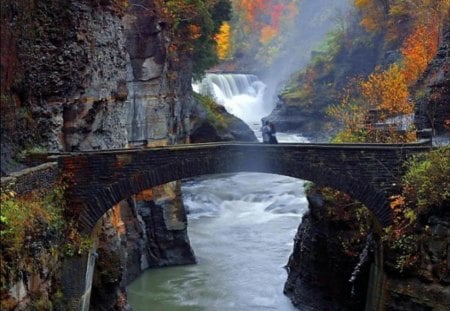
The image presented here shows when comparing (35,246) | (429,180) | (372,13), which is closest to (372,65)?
(372,13)

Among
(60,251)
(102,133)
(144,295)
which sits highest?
(102,133)

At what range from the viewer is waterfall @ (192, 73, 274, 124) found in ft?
194

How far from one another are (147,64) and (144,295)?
31.3ft

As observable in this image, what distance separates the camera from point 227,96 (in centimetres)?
6059

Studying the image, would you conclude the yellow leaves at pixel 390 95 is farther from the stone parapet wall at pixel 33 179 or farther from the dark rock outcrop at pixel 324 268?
the stone parapet wall at pixel 33 179

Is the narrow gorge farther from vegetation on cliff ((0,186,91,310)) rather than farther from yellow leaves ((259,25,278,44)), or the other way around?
yellow leaves ((259,25,278,44))

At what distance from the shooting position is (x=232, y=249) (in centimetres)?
2905

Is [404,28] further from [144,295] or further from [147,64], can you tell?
[144,295]

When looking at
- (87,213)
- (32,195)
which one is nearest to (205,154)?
(87,213)

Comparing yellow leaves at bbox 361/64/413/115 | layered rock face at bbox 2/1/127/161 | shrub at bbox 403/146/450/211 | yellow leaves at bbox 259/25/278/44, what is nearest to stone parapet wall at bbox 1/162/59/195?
layered rock face at bbox 2/1/127/161

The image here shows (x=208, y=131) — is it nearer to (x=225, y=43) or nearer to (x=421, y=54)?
(x=421, y=54)

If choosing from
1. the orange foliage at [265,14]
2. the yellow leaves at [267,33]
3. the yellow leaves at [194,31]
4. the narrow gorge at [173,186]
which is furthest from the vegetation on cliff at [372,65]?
the orange foliage at [265,14]

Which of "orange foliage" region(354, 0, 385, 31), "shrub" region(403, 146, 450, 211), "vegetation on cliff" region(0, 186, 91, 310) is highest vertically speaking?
"orange foliage" region(354, 0, 385, 31)

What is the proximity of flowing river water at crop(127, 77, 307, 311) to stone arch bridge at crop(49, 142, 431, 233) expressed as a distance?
23.6 ft
